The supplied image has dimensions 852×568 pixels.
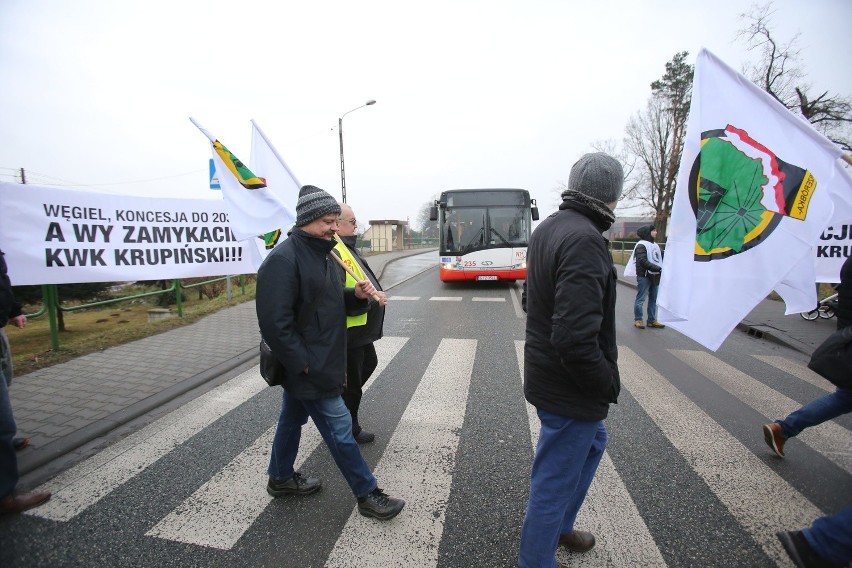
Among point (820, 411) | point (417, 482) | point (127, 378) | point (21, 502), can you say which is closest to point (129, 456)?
point (21, 502)

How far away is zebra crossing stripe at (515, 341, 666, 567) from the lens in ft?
7.26

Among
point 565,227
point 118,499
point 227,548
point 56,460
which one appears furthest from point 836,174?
point 56,460

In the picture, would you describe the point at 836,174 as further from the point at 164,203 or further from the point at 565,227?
the point at 164,203

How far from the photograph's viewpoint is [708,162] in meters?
2.49

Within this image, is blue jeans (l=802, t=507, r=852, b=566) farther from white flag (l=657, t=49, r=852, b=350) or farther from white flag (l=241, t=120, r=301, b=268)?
white flag (l=241, t=120, r=301, b=268)

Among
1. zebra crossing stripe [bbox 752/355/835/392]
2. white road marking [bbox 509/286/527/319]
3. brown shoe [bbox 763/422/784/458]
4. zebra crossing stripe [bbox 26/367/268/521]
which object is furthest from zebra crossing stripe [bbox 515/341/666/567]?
white road marking [bbox 509/286/527/319]

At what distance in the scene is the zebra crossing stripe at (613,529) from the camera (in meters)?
2.21

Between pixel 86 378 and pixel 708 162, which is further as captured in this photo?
pixel 86 378

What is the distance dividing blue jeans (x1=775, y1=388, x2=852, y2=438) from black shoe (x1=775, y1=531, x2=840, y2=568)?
4.01ft

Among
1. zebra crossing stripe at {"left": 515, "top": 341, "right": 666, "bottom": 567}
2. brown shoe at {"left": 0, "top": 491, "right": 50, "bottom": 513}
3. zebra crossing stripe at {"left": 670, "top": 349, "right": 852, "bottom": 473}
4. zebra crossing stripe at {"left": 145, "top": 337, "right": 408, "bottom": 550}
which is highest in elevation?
brown shoe at {"left": 0, "top": 491, "right": 50, "bottom": 513}

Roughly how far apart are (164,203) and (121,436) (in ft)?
15.0

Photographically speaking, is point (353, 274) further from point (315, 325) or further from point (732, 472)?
point (732, 472)

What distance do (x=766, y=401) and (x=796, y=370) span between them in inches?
65.6

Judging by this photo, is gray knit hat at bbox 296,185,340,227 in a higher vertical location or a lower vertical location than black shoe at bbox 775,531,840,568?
higher
